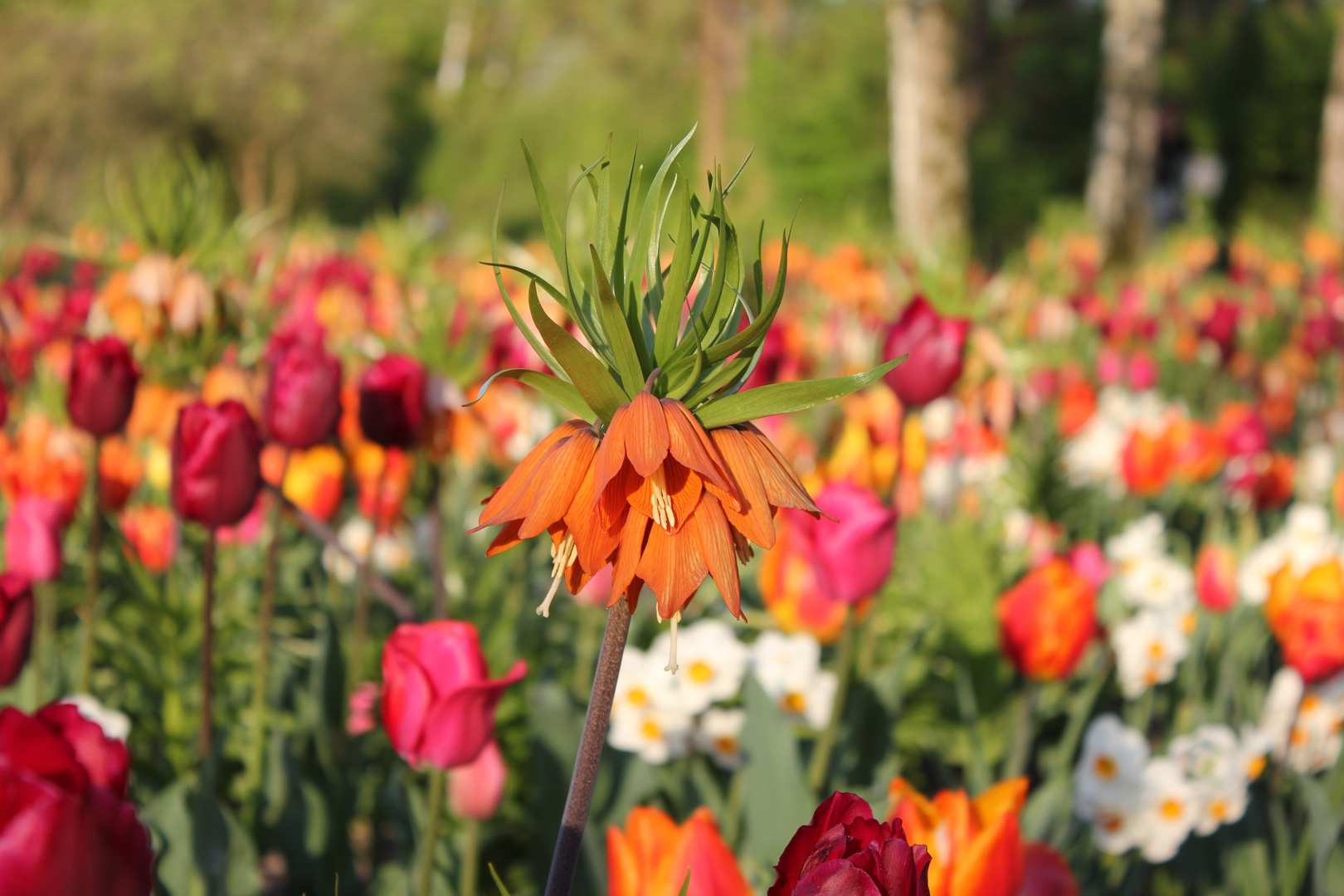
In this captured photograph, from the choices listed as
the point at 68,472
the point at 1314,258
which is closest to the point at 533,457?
the point at 68,472

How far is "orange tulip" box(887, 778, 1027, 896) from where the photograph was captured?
78 centimetres

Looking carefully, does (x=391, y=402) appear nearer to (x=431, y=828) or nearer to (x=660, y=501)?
(x=431, y=828)

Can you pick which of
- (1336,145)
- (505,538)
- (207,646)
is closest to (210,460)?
(207,646)

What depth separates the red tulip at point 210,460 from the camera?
1.24 metres

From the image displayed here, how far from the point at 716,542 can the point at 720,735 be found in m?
0.98

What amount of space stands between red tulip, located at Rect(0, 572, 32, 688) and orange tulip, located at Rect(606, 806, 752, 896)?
710 millimetres

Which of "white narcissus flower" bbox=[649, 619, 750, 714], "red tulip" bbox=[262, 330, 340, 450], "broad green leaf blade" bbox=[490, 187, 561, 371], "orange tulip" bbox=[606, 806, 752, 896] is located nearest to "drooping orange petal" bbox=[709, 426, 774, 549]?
"broad green leaf blade" bbox=[490, 187, 561, 371]

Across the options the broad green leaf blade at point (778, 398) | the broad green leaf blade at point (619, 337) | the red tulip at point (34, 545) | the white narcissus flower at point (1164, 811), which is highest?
the broad green leaf blade at point (619, 337)

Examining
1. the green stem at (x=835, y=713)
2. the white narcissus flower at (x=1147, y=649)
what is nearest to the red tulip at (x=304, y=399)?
the green stem at (x=835, y=713)

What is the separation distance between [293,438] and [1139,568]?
1.70 meters

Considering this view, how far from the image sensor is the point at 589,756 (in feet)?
2.13

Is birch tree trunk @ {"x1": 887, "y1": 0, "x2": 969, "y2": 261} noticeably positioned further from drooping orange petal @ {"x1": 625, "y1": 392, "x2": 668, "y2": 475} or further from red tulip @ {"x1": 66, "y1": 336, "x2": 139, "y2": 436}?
drooping orange petal @ {"x1": 625, "y1": 392, "x2": 668, "y2": 475}

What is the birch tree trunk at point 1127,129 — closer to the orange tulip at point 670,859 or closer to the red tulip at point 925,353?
the red tulip at point 925,353

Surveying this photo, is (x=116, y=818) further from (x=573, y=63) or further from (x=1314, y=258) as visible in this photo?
(x=573, y=63)
